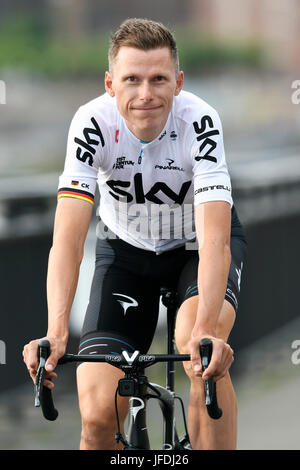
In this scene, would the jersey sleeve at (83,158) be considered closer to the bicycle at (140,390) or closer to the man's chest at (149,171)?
the man's chest at (149,171)

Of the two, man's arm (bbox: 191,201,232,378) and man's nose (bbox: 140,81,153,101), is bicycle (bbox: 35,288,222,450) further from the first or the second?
man's nose (bbox: 140,81,153,101)

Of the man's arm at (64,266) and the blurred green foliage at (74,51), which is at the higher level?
the blurred green foliage at (74,51)

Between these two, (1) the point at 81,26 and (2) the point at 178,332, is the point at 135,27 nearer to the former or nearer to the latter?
(2) the point at 178,332

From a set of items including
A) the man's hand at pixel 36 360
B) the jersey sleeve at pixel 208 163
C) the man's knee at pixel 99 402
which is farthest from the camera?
the jersey sleeve at pixel 208 163

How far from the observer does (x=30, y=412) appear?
27.9ft

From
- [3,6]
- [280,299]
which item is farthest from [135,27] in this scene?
[3,6]

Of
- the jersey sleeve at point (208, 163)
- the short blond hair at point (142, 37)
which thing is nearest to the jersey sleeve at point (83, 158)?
the short blond hair at point (142, 37)

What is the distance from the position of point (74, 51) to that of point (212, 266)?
50.8 meters

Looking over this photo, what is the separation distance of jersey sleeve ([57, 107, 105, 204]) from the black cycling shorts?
52cm

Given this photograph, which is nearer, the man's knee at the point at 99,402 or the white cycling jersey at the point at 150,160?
the man's knee at the point at 99,402

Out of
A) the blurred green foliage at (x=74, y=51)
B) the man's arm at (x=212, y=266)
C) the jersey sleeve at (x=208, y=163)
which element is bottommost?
the man's arm at (x=212, y=266)

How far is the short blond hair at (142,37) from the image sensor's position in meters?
4.14

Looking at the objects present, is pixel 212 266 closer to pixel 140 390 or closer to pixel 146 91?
pixel 140 390

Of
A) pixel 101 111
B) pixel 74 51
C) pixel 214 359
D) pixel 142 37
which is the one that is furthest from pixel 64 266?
pixel 74 51
